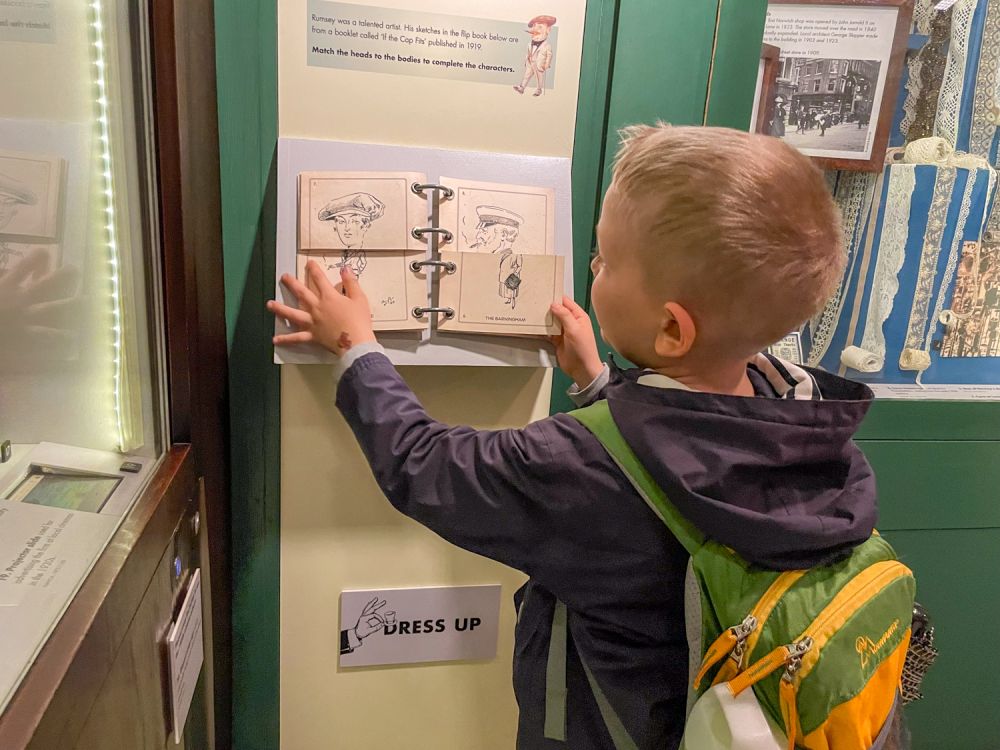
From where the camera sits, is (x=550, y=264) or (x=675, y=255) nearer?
(x=675, y=255)

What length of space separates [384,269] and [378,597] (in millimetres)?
588

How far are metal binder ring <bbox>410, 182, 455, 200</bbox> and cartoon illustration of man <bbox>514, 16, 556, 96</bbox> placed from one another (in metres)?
0.21

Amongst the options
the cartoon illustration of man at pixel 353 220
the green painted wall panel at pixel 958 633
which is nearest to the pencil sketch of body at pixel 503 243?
the cartoon illustration of man at pixel 353 220

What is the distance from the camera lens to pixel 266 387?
1.14 meters

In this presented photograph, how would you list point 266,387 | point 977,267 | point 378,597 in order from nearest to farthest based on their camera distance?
point 266,387 → point 378,597 → point 977,267

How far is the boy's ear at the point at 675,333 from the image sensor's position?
28.7 inches

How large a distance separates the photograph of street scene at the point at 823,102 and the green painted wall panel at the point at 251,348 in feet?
2.85

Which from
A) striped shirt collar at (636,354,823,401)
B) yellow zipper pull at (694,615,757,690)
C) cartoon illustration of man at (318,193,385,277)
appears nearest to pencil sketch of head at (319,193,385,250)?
cartoon illustration of man at (318,193,385,277)

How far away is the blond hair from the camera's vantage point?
27.0 inches

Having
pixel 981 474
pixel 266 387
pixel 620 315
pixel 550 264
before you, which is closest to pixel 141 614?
pixel 266 387

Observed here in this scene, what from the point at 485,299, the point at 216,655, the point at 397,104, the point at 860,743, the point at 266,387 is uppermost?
the point at 397,104

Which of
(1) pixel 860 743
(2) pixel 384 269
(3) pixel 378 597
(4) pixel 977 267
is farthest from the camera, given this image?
(4) pixel 977 267

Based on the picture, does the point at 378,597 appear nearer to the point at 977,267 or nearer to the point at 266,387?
the point at 266,387

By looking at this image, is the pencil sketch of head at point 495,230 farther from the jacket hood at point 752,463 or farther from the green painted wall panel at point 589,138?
the jacket hood at point 752,463
